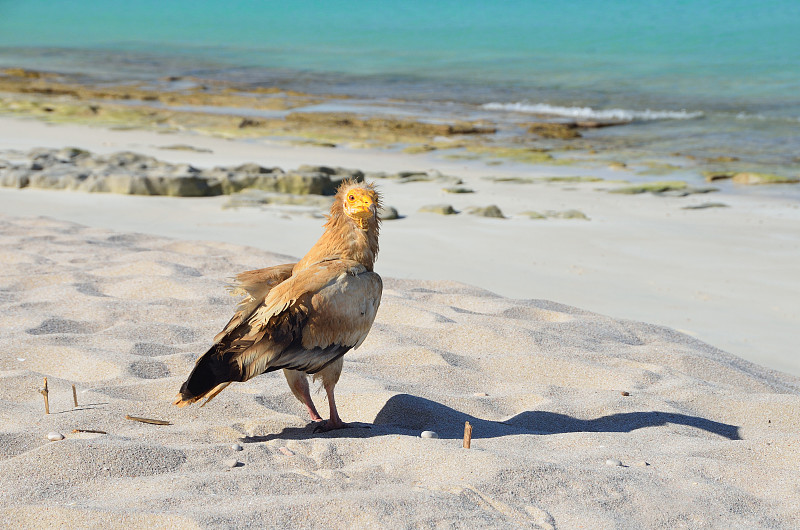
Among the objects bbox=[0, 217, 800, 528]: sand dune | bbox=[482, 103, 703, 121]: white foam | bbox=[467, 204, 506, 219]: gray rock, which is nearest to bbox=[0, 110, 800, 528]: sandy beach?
bbox=[0, 217, 800, 528]: sand dune

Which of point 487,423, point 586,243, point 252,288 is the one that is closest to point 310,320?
point 252,288

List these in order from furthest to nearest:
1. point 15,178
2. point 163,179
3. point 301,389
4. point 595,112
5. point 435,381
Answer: point 595,112
point 15,178
point 163,179
point 435,381
point 301,389

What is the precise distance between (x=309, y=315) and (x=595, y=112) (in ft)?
72.9

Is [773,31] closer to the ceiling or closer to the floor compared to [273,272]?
closer to the ceiling

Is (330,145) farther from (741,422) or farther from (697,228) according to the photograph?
(741,422)

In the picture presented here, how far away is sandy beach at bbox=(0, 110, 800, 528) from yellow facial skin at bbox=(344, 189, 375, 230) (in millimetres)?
908

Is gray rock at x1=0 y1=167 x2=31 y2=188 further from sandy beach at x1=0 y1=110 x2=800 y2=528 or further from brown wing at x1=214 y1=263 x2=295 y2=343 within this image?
brown wing at x1=214 y1=263 x2=295 y2=343

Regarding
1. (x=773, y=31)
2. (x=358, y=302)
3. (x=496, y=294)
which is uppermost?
(x=773, y=31)

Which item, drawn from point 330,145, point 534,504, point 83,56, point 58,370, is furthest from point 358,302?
point 83,56

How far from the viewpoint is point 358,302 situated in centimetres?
358

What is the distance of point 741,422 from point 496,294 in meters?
2.66

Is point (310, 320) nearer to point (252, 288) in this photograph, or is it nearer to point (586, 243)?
point (252, 288)

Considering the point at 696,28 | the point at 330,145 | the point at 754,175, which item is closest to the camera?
the point at 754,175

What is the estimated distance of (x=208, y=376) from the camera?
3365mm
